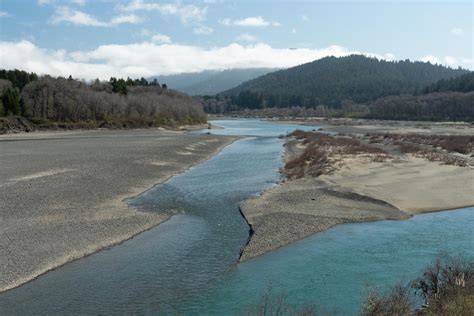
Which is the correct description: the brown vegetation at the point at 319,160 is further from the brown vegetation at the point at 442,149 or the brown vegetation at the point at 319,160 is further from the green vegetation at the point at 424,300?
the green vegetation at the point at 424,300

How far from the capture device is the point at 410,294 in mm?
14211

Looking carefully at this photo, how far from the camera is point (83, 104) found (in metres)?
115

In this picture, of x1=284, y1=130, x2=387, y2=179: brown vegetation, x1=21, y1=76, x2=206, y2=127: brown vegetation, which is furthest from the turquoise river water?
x1=21, y1=76, x2=206, y2=127: brown vegetation

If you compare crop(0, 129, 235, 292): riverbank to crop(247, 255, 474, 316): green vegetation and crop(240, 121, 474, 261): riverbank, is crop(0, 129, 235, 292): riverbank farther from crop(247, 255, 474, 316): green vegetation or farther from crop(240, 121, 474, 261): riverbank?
crop(247, 255, 474, 316): green vegetation

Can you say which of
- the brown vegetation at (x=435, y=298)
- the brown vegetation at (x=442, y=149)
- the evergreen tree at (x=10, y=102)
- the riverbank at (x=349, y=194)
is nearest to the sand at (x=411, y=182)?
the riverbank at (x=349, y=194)

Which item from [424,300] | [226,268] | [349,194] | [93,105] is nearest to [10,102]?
[93,105]

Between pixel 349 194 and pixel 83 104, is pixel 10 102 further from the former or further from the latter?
pixel 349 194

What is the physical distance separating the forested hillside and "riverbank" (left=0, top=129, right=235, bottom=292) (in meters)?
59.6

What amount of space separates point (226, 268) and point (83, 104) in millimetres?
106563

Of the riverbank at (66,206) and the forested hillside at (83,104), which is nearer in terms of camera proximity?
the riverbank at (66,206)

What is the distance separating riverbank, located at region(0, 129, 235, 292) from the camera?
18891 millimetres

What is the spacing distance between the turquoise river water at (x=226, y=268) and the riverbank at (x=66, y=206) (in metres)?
1.07

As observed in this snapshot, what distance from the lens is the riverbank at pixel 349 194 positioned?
23.9 metres

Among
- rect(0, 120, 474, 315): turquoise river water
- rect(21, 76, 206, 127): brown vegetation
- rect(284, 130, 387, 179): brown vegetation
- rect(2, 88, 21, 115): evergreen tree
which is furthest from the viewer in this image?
rect(21, 76, 206, 127): brown vegetation
